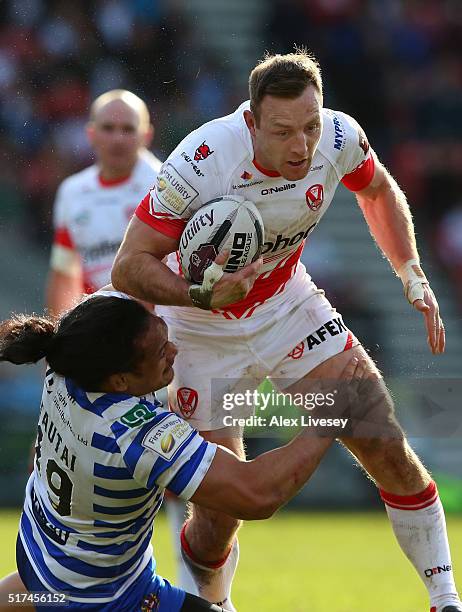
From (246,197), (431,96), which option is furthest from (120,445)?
(431,96)

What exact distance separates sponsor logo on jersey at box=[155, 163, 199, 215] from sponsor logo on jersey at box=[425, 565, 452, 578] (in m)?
1.93

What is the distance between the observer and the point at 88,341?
454 centimetres

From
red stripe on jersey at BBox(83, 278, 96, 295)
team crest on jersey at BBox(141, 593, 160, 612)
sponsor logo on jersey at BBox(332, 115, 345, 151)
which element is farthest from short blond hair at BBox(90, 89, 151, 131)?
team crest on jersey at BBox(141, 593, 160, 612)

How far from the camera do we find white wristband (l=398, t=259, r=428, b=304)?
5.62m

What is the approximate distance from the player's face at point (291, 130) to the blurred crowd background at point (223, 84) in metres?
3.09

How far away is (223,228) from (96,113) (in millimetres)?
3803

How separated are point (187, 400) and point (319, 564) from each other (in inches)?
193

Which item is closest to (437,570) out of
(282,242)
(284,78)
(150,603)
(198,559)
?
(198,559)

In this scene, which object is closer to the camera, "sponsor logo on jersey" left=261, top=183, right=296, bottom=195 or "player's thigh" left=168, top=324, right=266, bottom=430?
"sponsor logo on jersey" left=261, top=183, right=296, bottom=195

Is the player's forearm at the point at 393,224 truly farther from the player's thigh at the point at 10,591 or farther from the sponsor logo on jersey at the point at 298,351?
the player's thigh at the point at 10,591

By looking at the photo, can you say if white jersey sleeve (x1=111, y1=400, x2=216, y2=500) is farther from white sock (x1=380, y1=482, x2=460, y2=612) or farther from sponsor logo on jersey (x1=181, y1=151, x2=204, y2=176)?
white sock (x1=380, y1=482, x2=460, y2=612)

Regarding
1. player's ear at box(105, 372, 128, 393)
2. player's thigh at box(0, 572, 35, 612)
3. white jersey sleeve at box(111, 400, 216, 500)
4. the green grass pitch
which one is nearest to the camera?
white jersey sleeve at box(111, 400, 216, 500)

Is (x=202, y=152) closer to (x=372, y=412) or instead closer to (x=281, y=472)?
(x=372, y=412)

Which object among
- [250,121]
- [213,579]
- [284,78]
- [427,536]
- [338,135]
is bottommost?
[213,579]
